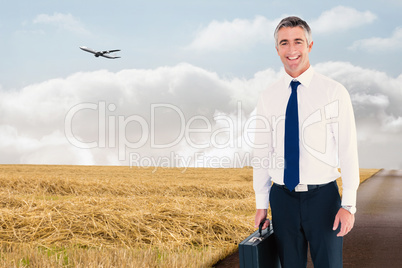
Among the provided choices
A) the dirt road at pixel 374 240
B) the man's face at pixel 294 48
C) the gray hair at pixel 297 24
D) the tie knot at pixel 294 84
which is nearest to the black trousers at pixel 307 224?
the tie knot at pixel 294 84

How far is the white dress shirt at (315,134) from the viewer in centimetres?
237

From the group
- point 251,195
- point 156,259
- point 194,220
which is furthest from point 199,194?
point 156,259

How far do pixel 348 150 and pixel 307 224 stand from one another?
46cm

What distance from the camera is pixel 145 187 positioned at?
37.6 ft

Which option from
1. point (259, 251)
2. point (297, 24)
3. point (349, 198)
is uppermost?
point (297, 24)

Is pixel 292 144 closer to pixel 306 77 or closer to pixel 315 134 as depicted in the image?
pixel 315 134

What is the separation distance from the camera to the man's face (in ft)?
7.91

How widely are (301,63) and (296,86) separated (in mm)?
129

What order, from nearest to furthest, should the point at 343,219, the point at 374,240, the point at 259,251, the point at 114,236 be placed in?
the point at 343,219 → the point at 259,251 → the point at 114,236 → the point at 374,240

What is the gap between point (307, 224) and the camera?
2377mm

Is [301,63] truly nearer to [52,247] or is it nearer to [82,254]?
[82,254]

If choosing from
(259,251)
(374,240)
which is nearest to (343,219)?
(259,251)

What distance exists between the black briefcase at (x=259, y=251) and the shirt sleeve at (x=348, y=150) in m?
0.50

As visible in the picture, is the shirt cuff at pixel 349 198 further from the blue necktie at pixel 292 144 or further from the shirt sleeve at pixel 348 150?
the blue necktie at pixel 292 144
